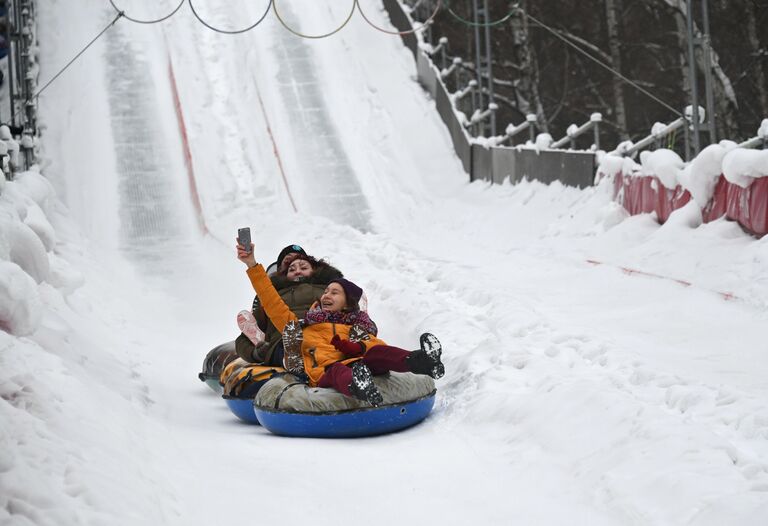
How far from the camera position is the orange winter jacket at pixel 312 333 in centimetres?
580

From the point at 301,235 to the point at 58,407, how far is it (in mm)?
8285

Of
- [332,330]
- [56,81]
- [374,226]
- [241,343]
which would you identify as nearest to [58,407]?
[332,330]

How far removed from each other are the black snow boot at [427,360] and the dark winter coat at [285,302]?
1064 mm

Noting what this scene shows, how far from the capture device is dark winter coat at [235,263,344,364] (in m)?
6.51

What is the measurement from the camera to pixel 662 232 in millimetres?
9633

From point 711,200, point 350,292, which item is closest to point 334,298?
point 350,292

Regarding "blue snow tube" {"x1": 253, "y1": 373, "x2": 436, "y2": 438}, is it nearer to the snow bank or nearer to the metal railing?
the snow bank

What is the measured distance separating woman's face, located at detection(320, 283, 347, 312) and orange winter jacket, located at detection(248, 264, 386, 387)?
0.11 metres

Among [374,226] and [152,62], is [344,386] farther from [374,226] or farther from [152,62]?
[152,62]

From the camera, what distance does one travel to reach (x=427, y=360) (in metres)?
5.63

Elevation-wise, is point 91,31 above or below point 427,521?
above

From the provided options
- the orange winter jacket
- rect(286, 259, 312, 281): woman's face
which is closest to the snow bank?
the orange winter jacket

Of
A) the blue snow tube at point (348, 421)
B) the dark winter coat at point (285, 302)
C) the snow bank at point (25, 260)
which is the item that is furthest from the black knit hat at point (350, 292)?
the snow bank at point (25, 260)

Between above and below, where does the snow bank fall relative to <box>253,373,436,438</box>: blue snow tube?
above
